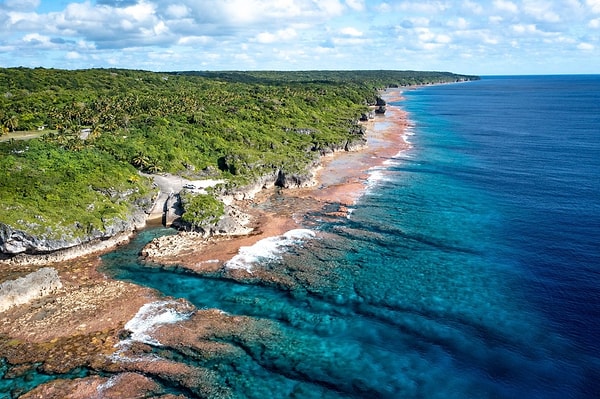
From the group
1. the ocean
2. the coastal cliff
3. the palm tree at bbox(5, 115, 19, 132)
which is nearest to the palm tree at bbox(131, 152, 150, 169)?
the coastal cliff

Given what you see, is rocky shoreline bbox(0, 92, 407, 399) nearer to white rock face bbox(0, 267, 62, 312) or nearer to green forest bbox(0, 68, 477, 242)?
white rock face bbox(0, 267, 62, 312)

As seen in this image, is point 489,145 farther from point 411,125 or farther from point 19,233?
point 19,233

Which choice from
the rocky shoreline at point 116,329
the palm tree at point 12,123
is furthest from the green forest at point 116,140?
the rocky shoreline at point 116,329

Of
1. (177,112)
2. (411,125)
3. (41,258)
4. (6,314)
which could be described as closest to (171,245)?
(41,258)

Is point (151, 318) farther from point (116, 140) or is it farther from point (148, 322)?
point (116, 140)

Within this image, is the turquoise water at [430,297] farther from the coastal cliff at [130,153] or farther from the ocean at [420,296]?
the coastal cliff at [130,153]

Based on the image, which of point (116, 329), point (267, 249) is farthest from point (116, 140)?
point (116, 329)
